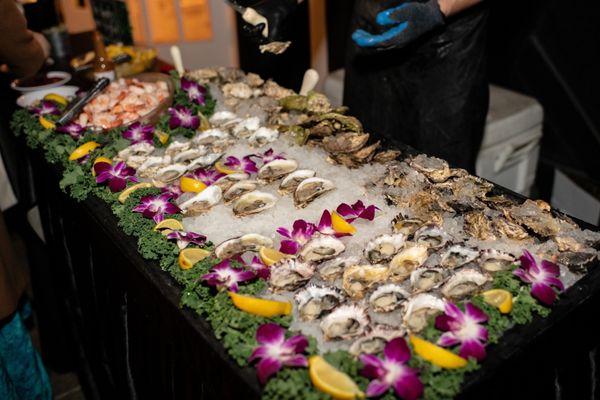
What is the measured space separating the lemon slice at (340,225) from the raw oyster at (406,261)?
0.54 feet

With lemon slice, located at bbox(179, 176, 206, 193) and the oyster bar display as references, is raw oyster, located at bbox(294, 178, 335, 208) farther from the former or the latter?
lemon slice, located at bbox(179, 176, 206, 193)

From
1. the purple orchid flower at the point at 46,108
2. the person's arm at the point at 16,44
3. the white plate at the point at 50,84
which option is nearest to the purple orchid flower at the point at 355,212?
the purple orchid flower at the point at 46,108

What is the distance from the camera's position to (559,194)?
3.99 metres

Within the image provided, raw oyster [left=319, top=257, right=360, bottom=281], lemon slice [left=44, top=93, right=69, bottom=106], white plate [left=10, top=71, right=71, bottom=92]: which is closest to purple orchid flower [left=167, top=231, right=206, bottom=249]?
raw oyster [left=319, top=257, right=360, bottom=281]

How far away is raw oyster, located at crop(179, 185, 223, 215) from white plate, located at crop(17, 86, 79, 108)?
133 cm

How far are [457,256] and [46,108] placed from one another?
194 cm

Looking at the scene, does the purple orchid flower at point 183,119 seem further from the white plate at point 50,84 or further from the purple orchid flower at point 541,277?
the purple orchid flower at point 541,277

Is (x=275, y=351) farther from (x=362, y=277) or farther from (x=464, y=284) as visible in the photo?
(x=464, y=284)

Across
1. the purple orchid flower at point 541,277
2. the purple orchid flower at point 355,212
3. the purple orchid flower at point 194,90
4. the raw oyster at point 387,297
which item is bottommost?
the raw oyster at point 387,297

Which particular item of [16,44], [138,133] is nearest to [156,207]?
[138,133]

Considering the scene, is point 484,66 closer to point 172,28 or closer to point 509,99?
point 509,99

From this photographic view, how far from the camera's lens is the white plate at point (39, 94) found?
2.49 meters

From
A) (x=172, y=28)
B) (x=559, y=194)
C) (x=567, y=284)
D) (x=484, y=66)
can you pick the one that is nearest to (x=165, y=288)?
(x=567, y=284)

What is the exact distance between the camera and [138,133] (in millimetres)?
2059
